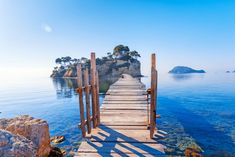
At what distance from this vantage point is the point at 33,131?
5.45 metres

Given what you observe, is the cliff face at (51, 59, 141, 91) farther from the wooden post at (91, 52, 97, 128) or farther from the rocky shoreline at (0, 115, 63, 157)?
the rocky shoreline at (0, 115, 63, 157)

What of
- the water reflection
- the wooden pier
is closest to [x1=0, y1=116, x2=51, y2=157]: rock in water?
the wooden pier

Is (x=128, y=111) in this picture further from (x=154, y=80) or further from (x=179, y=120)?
(x=179, y=120)

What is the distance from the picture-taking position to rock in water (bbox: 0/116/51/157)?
17.6 feet

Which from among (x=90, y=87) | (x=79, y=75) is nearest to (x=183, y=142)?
(x=90, y=87)

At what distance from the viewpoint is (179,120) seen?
1235 centimetres

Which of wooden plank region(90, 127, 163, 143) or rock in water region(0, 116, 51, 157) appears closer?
wooden plank region(90, 127, 163, 143)

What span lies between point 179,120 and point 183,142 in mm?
4372

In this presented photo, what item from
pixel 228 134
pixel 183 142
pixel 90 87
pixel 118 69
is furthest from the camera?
pixel 118 69

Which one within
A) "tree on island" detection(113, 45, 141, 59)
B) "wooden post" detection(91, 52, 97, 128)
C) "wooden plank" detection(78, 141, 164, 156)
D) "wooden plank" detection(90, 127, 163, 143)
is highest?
"tree on island" detection(113, 45, 141, 59)

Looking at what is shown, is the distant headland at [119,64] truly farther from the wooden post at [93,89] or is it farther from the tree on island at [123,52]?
the wooden post at [93,89]

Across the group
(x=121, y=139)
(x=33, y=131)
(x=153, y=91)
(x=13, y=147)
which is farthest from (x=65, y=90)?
(x=153, y=91)

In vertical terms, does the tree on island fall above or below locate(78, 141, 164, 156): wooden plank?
above

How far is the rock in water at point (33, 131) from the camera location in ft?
17.6
